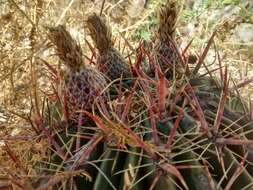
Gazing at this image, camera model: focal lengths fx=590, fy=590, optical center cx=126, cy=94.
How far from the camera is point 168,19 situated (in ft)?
3.73

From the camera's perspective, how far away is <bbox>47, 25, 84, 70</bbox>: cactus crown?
1.01 meters

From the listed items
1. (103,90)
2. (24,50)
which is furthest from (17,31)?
(103,90)

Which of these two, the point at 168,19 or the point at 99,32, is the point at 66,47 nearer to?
the point at 99,32

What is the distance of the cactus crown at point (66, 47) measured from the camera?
3.30ft

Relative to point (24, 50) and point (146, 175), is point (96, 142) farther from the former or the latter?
point (24, 50)

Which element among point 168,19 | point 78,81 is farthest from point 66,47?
point 168,19

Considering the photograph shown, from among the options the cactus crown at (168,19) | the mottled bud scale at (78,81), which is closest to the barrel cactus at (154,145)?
the mottled bud scale at (78,81)

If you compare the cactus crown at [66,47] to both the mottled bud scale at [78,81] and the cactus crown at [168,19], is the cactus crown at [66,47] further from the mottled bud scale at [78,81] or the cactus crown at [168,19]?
the cactus crown at [168,19]

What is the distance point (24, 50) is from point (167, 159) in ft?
4.43

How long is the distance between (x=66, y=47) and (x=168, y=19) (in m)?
0.23

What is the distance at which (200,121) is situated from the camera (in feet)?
3.15

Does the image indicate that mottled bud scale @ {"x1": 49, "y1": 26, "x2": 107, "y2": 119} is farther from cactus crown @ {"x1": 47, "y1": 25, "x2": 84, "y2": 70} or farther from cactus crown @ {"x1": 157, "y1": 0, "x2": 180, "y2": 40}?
cactus crown @ {"x1": 157, "y1": 0, "x2": 180, "y2": 40}

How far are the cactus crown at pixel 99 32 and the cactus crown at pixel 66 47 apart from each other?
83mm

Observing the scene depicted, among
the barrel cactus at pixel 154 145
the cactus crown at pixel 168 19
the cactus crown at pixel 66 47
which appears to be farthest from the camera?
the cactus crown at pixel 168 19
